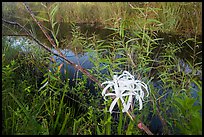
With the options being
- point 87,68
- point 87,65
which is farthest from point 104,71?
point 87,65

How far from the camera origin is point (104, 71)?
8.95 feet

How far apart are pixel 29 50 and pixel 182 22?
281cm

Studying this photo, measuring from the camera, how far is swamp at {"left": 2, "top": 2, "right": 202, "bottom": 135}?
1095mm

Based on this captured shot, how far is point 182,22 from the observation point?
4.55 meters

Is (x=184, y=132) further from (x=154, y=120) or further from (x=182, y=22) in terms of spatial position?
(x=182, y=22)

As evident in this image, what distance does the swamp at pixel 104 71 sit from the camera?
1.09 meters

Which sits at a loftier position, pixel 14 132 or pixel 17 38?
pixel 17 38

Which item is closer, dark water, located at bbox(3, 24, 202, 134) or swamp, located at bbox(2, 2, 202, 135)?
swamp, located at bbox(2, 2, 202, 135)

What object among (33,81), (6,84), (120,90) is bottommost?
(33,81)

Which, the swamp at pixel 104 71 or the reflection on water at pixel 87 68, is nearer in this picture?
the swamp at pixel 104 71

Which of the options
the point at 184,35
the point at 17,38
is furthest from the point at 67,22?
the point at 184,35

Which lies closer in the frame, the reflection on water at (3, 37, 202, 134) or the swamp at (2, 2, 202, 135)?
the swamp at (2, 2, 202, 135)

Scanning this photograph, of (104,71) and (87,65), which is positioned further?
(87,65)

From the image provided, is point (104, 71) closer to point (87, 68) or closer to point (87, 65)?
point (87, 68)
